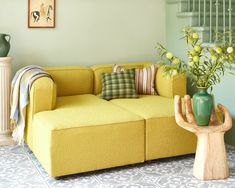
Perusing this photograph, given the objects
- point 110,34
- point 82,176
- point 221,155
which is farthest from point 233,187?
point 110,34

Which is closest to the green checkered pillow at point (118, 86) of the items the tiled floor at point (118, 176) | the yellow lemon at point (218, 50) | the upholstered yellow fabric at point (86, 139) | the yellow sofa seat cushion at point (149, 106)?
the yellow sofa seat cushion at point (149, 106)

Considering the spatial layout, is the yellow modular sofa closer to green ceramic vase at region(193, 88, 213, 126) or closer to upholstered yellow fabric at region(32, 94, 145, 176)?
upholstered yellow fabric at region(32, 94, 145, 176)

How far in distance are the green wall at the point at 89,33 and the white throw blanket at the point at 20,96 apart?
57 cm

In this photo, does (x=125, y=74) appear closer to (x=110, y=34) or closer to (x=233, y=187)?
(x=110, y=34)

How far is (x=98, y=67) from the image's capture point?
445 cm

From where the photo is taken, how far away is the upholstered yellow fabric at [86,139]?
3090mm

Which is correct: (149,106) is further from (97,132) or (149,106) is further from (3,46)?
(3,46)

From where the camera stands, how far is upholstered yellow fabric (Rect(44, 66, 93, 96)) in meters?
4.21

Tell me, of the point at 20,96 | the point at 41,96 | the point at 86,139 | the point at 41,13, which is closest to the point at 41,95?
the point at 41,96

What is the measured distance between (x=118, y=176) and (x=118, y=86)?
45.5 inches

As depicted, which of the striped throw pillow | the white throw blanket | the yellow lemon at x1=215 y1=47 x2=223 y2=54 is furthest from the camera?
the striped throw pillow

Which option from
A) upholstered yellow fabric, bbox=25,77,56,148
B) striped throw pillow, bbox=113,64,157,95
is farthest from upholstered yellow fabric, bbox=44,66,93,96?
upholstered yellow fabric, bbox=25,77,56,148

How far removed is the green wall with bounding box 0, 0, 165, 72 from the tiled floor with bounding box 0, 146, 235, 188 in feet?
4.46

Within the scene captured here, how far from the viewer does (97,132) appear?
319 cm
